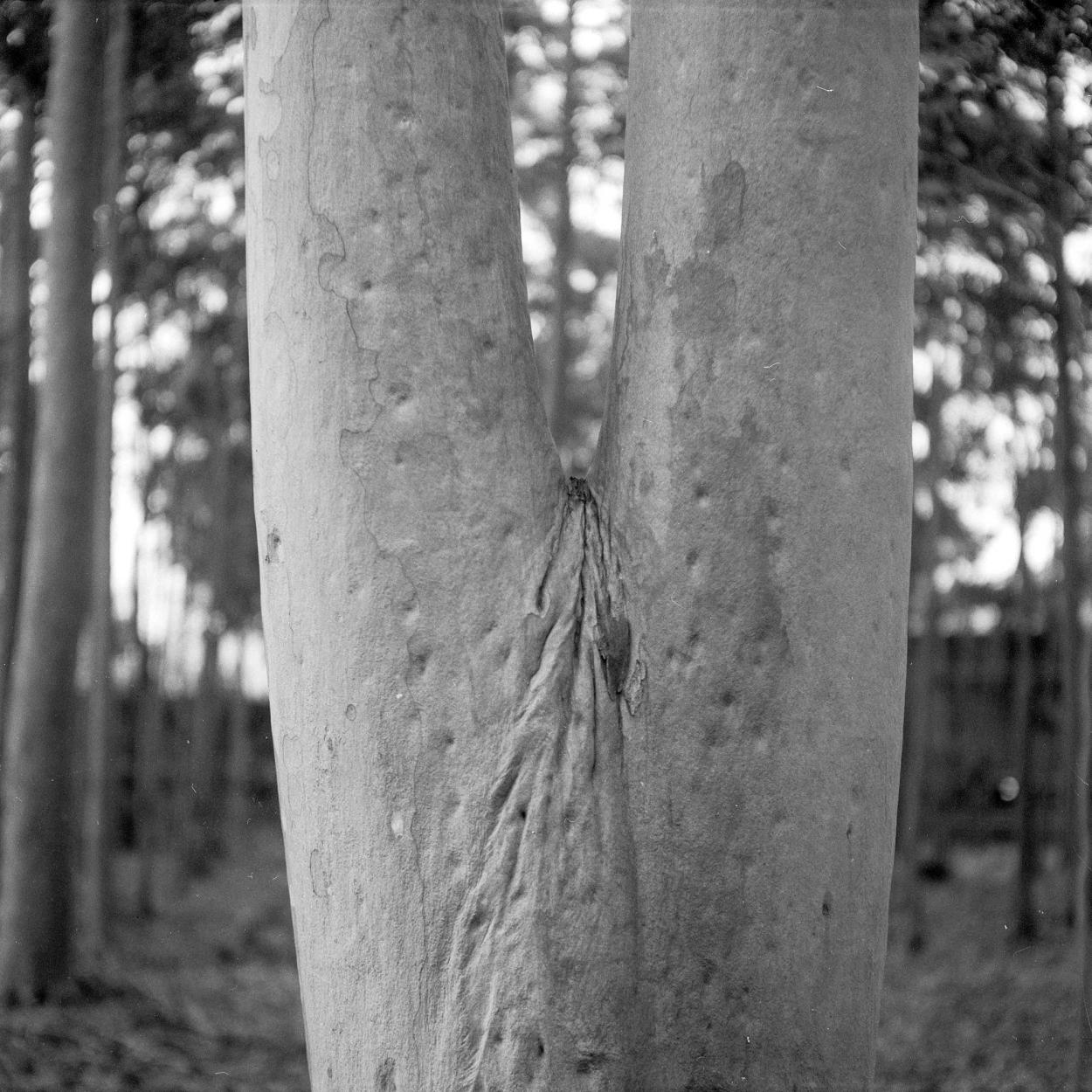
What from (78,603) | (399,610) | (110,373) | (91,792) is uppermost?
(110,373)

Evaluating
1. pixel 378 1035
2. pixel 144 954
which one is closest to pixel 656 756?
pixel 378 1035

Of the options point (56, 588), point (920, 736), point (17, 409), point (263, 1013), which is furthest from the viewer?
point (920, 736)

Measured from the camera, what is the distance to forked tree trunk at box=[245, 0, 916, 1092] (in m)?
1.72

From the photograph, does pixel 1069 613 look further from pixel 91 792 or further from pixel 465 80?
pixel 91 792

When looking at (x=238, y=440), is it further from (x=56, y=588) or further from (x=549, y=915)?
(x=549, y=915)

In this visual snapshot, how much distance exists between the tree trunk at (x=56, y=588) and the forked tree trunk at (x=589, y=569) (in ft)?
14.9

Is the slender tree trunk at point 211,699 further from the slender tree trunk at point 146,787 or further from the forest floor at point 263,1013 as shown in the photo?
the forest floor at point 263,1013

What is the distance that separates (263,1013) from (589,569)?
245 inches

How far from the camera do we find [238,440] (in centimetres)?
1352

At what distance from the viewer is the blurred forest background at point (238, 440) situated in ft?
17.0

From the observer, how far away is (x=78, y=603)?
6148mm

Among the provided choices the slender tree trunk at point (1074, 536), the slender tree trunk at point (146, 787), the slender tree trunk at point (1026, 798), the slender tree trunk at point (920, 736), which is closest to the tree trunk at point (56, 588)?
the slender tree trunk at point (146, 787)

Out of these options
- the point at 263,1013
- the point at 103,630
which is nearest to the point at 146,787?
the point at 103,630

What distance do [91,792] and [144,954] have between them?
5.08 ft
